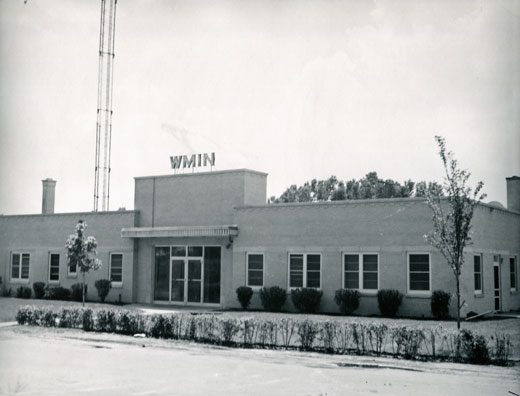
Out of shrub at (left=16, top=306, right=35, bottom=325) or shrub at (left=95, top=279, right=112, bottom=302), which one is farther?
shrub at (left=95, top=279, right=112, bottom=302)

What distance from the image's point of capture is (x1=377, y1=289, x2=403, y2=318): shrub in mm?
26405

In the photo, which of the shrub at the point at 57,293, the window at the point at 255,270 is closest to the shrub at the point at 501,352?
the window at the point at 255,270

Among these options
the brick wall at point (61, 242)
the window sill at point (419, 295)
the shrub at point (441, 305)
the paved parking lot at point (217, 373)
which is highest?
the brick wall at point (61, 242)

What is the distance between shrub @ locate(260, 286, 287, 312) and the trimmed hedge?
902 cm

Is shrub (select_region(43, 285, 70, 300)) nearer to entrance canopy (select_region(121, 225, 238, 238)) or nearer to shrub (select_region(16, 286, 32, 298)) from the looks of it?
shrub (select_region(16, 286, 32, 298))

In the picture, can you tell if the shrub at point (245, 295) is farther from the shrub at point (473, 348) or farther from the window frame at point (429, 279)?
the shrub at point (473, 348)

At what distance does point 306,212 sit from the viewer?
29578 mm

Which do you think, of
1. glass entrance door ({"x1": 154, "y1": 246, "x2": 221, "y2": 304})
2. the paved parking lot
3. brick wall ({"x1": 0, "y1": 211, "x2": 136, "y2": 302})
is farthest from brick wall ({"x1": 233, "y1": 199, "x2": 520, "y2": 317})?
the paved parking lot

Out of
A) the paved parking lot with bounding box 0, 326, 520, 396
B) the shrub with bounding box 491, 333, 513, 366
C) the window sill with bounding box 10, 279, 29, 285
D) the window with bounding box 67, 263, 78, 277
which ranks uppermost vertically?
the window with bounding box 67, 263, 78, 277

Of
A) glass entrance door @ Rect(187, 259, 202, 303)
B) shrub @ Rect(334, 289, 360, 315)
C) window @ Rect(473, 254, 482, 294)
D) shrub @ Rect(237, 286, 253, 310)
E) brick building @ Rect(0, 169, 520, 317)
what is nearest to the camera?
brick building @ Rect(0, 169, 520, 317)

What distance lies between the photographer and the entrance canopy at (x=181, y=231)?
31203mm

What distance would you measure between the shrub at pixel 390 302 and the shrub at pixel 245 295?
6241mm

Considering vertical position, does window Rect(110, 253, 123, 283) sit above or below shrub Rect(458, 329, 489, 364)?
above

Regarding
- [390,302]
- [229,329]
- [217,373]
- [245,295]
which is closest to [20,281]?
[245,295]
